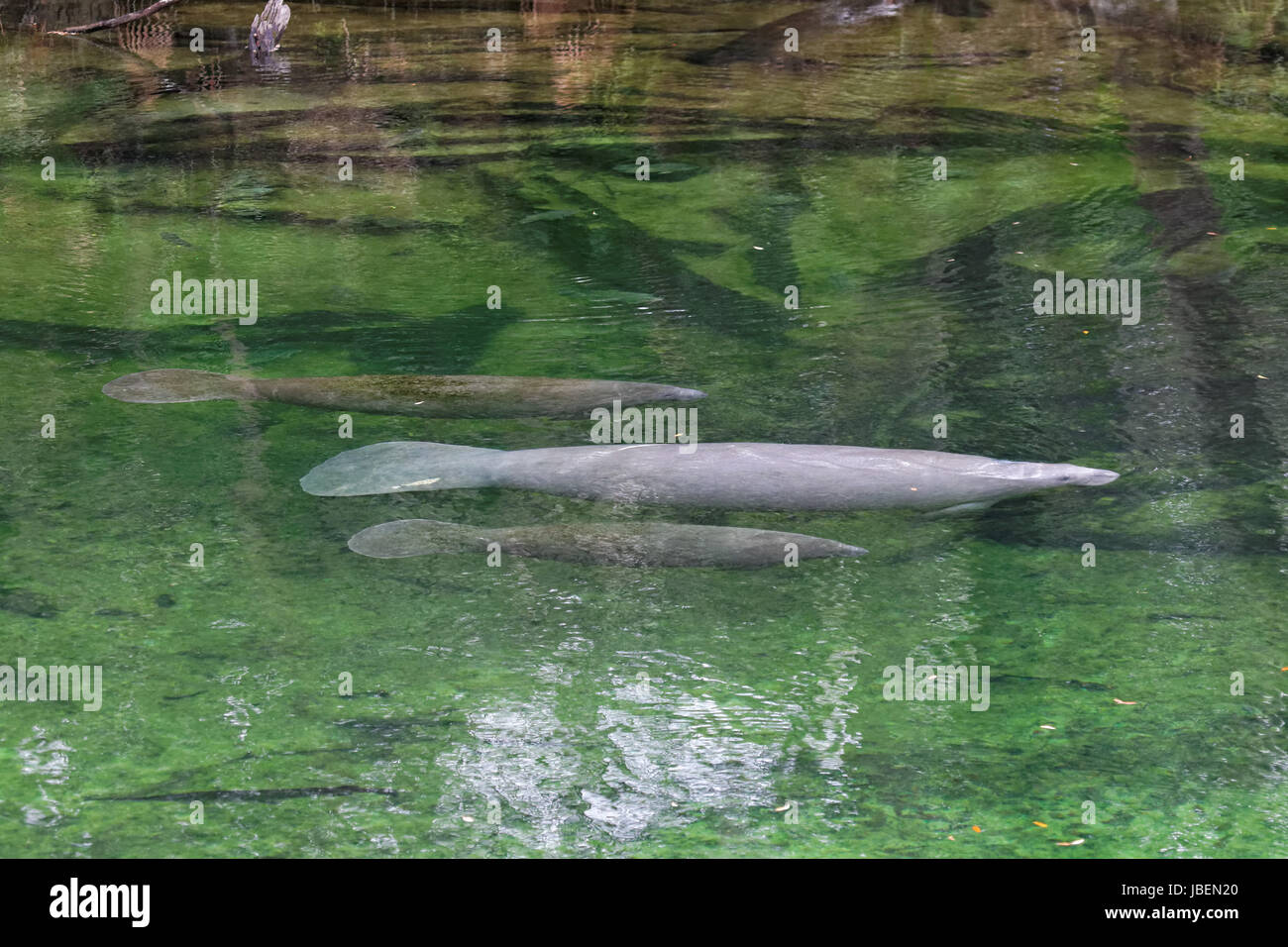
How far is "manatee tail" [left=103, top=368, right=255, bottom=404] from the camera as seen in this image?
18.8 feet

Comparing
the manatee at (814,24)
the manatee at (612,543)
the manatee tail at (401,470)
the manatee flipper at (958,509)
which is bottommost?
the manatee at (612,543)

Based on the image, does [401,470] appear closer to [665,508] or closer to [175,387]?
[665,508]

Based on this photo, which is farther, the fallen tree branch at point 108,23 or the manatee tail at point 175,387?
the fallen tree branch at point 108,23

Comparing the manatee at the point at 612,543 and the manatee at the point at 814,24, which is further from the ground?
the manatee at the point at 814,24

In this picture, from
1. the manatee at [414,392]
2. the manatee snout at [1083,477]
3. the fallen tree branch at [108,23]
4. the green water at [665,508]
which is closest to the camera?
the green water at [665,508]

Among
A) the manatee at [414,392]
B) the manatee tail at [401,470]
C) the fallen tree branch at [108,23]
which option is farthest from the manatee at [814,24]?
the manatee tail at [401,470]

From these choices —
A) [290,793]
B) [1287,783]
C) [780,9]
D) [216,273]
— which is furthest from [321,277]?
[780,9]

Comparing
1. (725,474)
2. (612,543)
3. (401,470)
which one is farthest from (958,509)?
(401,470)

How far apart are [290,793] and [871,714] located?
4.82ft

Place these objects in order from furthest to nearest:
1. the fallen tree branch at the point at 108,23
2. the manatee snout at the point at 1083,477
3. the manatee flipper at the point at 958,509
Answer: the fallen tree branch at the point at 108,23, the manatee snout at the point at 1083,477, the manatee flipper at the point at 958,509

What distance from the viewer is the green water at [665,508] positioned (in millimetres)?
3285

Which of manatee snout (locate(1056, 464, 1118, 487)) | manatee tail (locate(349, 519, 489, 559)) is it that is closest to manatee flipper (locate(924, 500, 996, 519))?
manatee snout (locate(1056, 464, 1118, 487))

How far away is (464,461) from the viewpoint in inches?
199

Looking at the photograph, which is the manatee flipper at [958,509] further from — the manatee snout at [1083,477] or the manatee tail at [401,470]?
the manatee tail at [401,470]
